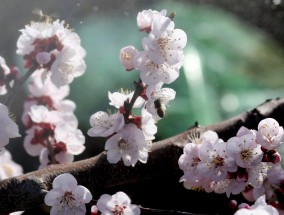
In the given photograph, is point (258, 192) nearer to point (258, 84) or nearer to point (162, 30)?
point (162, 30)

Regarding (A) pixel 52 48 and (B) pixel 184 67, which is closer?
(A) pixel 52 48

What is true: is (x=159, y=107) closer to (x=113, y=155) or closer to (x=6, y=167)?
(x=113, y=155)

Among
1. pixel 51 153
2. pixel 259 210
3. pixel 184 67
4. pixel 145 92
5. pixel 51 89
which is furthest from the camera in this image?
pixel 184 67

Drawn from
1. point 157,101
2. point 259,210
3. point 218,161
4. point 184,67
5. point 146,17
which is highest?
point 184,67

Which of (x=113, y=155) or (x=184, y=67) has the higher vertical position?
(x=184, y=67)

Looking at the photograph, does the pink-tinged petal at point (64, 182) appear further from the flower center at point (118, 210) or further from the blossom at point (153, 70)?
the blossom at point (153, 70)

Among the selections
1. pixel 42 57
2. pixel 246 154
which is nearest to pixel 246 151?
pixel 246 154

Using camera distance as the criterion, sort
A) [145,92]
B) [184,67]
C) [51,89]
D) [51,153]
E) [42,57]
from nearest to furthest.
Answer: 1. [145,92]
2. [42,57]
3. [51,153]
4. [51,89]
5. [184,67]
